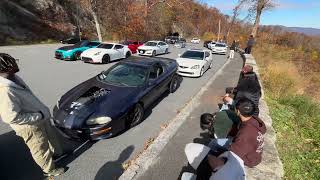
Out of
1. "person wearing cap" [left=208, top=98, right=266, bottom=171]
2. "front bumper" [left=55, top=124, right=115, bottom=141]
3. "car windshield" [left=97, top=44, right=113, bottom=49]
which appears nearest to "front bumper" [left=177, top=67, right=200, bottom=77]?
"car windshield" [left=97, top=44, right=113, bottom=49]

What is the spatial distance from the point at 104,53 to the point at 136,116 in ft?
31.0

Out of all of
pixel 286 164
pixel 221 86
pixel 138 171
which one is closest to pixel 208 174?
pixel 138 171

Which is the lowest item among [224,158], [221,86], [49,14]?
[221,86]

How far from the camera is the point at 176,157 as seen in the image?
4.61m

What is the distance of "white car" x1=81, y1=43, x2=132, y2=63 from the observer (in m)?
14.0

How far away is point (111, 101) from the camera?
5266 millimetres

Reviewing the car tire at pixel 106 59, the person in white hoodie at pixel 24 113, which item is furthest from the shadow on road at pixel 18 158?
the car tire at pixel 106 59

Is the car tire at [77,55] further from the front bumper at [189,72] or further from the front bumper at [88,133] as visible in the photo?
the front bumper at [88,133]

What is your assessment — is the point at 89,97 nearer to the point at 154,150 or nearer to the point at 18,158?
the point at 18,158

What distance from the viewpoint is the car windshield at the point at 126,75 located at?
6234 mm

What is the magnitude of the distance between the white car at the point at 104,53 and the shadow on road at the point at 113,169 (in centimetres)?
1029

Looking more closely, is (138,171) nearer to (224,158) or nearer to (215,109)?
(224,158)

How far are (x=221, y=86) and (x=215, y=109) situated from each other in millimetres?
3059

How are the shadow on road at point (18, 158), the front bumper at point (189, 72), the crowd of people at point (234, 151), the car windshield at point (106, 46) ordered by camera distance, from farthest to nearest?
the car windshield at point (106, 46) → the front bumper at point (189, 72) → the shadow on road at point (18, 158) → the crowd of people at point (234, 151)
